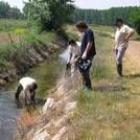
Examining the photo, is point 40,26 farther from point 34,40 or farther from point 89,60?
point 89,60

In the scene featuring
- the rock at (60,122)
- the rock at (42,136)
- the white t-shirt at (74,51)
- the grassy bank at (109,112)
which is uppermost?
the white t-shirt at (74,51)

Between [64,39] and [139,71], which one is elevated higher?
[139,71]

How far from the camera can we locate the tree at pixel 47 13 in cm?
6275

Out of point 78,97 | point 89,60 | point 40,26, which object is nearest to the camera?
point 78,97

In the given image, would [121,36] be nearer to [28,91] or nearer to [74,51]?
[74,51]

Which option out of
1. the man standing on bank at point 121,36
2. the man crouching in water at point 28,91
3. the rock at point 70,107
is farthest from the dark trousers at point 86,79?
the man crouching in water at point 28,91

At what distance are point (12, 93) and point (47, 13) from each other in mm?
39682

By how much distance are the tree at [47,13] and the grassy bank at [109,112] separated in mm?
44589

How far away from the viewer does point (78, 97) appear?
51.8 feet

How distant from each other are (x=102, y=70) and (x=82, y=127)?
32.8ft

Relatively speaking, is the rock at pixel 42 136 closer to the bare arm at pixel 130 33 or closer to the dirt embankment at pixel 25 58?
the bare arm at pixel 130 33

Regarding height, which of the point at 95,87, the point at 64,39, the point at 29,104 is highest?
the point at 95,87

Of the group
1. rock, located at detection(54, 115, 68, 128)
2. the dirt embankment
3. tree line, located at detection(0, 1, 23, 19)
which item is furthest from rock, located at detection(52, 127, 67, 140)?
tree line, located at detection(0, 1, 23, 19)

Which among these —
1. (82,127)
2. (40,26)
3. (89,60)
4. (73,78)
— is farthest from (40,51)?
(82,127)
